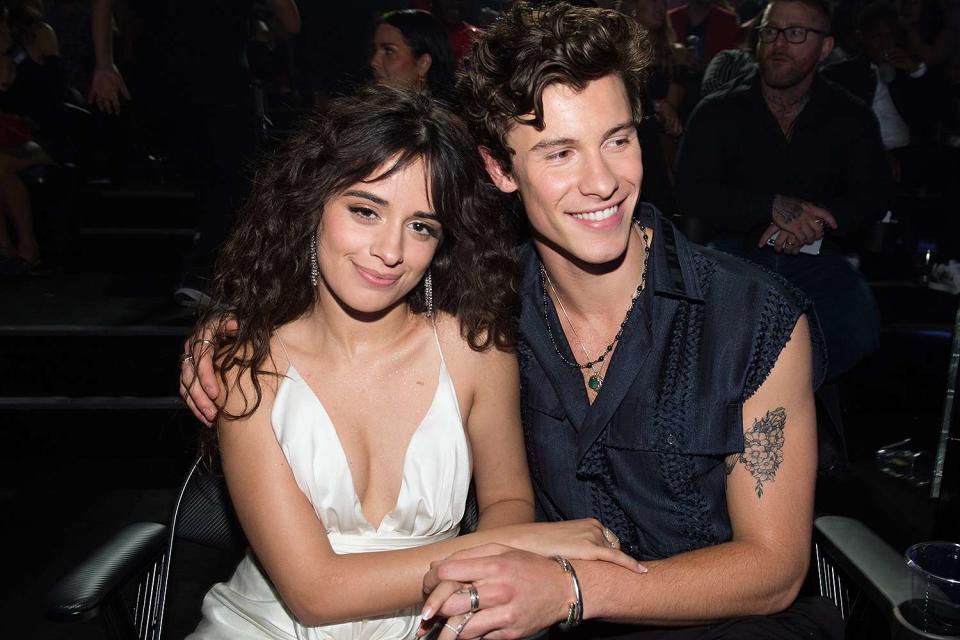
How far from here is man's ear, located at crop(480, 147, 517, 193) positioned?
191 cm

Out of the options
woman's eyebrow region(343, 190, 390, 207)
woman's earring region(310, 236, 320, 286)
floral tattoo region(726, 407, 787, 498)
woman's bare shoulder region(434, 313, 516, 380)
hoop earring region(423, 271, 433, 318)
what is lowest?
floral tattoo region(726, 407, 787, 498)

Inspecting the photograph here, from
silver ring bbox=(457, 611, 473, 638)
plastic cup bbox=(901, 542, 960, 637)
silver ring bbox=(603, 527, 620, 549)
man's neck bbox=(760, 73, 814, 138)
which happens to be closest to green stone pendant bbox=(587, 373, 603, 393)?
silver ring bbox=(603, 527, 620, 549)

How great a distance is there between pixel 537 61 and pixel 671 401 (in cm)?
73

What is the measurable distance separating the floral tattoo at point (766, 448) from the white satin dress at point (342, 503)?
2.03 ft

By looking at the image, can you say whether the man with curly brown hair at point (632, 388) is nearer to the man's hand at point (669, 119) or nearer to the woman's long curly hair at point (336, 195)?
the woman's long curly hair at point (336, 195)

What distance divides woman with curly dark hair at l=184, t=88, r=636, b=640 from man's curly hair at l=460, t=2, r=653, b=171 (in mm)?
90

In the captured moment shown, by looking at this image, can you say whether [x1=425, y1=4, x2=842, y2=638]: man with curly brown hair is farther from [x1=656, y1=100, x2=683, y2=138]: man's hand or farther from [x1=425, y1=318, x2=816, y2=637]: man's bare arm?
[x1=656, y1=100, x2=683, y2=138]: man's hand

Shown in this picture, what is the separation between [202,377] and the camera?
6.06 feet

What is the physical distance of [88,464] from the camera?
4.00m

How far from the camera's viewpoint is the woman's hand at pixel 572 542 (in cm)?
164

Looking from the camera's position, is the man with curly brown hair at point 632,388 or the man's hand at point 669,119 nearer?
the man with curly brown hair at point 632,388

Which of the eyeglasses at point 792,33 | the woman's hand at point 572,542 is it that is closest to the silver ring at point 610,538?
the woman's hand at point 572,542

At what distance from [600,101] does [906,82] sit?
12.0ft

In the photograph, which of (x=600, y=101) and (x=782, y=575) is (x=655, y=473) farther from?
(x=600, y=101)
